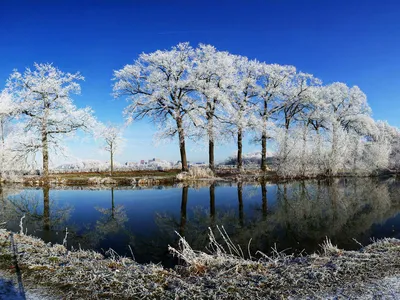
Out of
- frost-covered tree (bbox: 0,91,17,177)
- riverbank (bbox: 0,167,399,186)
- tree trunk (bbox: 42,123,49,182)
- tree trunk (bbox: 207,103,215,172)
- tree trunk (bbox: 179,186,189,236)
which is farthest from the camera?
tree trunk (bbox: 207,103,215,172)

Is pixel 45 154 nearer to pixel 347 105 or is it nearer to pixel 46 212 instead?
pixel 46 212

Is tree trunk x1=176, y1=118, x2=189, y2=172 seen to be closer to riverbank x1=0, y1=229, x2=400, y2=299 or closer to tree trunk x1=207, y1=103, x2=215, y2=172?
tree trunk x1=207, y1=103, x2=215, y2=172

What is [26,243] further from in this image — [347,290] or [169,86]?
[169,86]

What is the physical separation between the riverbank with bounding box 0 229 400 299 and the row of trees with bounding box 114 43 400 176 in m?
21.4

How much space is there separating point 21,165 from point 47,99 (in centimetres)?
641

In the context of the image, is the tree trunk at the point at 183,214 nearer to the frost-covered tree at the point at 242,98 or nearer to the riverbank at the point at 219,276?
the riverbank at the point at 219,276

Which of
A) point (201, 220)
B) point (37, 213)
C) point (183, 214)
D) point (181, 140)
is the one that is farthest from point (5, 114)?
point (201, 220)

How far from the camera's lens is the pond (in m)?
7.97

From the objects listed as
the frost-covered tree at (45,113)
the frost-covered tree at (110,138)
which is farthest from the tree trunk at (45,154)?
the frost-covered tree at (110,138)

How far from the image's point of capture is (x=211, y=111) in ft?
93.9

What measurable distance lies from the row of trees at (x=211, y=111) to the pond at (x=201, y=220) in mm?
11115

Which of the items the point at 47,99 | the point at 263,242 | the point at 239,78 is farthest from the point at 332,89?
the point at 263,242

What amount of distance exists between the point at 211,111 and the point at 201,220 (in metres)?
18.8

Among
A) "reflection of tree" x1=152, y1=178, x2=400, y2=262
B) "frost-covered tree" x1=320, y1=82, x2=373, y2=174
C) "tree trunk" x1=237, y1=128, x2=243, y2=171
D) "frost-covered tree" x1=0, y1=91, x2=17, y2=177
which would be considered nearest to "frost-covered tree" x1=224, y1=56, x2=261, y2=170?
"tree trunk" x1=237, y1=128, x2=243, y2=171
